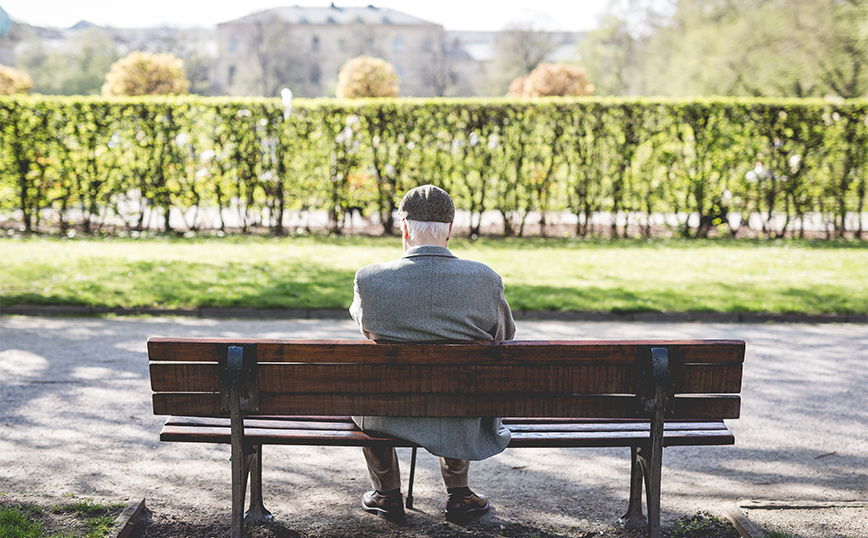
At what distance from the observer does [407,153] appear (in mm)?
12656

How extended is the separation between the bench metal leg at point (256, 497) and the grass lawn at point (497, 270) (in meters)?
4.11

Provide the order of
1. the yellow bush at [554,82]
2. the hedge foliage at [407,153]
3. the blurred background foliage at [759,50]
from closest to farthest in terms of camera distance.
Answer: the hedge foliage at [407,153], the blurred background foliage at [759,50], the yellow bush at [554,82]

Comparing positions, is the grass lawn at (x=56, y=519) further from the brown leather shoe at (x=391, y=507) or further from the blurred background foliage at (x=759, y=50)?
the blurred background foliage at (x=759, y=50)

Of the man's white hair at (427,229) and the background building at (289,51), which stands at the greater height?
the background building at (289,51)

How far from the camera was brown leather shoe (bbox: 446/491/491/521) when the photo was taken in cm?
320

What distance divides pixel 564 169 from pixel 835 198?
4922 millimetres

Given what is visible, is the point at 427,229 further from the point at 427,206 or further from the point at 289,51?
the point at 289,51

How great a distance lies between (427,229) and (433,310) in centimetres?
35

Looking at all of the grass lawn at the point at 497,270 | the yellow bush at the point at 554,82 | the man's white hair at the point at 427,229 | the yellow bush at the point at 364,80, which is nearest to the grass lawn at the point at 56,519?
the man's white hair at the point at 427,229

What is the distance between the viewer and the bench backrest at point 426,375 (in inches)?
106

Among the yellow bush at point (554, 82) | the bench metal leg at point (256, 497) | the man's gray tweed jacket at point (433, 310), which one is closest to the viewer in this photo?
the man's gray tweed jacket at point (433, 310)

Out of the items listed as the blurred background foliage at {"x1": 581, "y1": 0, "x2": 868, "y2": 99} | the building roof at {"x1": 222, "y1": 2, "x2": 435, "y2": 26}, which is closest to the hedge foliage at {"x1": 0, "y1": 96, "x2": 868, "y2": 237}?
the blurred background foliage at {"x1": 581, "y1": 0, "x2": 868, "y2": 99}

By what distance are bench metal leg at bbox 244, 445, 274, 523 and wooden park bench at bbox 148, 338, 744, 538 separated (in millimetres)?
267

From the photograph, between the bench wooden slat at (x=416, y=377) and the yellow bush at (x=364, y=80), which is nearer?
the bench wooden slat at (x=416, y=377)
